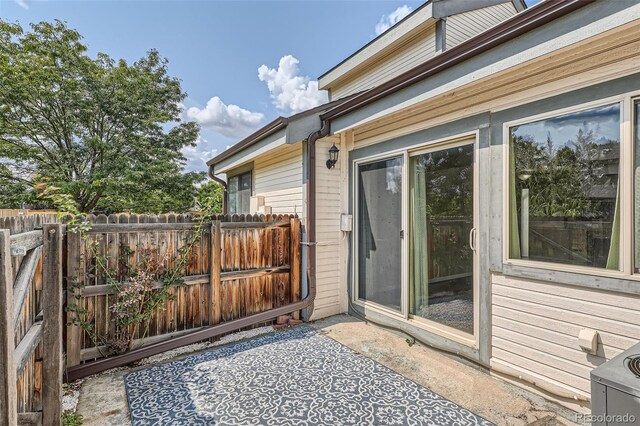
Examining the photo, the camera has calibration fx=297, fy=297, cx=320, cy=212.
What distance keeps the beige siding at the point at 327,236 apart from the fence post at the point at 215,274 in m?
1.41

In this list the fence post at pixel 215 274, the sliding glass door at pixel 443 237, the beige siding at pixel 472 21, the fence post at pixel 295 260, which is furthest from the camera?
the beige siding at pixel 472 21

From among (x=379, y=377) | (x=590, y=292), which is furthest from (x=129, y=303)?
(x=590, y=292)

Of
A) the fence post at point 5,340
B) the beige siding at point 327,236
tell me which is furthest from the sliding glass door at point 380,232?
the fence post at point 5,340

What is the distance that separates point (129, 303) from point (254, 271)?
1.49 metres

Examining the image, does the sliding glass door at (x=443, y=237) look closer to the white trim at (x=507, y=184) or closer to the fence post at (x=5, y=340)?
the white trim at (x=507, y=184)

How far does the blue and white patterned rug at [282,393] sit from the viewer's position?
7.46 feet

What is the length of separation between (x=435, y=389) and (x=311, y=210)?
261cm

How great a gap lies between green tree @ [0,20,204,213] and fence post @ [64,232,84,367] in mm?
8966

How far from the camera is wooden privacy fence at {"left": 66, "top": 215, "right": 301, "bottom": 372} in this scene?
302 cm

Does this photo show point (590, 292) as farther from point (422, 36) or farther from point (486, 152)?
point (422, 36)

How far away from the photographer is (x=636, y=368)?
145 centimetres

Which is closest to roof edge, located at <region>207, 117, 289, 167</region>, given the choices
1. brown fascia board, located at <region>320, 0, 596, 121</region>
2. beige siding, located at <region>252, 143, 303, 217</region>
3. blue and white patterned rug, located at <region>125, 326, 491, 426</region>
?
beige siding, located at <region>252, 143, 303, 217</region>

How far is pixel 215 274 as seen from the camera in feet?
12.4

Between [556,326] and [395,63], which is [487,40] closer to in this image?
[556,326]
